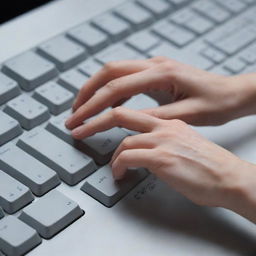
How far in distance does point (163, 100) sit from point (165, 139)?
11cm

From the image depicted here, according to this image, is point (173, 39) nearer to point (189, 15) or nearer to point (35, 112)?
point (189, 15)

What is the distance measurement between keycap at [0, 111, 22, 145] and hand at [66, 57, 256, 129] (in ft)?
0.17

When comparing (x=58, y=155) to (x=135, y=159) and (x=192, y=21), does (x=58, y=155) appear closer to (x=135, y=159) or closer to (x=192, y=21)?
(x=135, y=159)

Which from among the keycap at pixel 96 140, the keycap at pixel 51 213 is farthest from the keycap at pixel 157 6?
the keycap at pixel 51 213

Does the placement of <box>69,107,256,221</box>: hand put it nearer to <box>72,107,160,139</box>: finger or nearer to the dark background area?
<box>72,107,160,139</box>: finger

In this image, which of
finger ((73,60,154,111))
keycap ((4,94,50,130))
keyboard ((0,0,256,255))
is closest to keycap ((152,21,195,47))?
keyboard ((0,0,256,255))

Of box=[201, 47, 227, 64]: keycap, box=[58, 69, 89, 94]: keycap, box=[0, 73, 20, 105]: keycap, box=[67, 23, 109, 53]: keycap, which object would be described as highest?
box=[0, 73, 20, 105]: keycap

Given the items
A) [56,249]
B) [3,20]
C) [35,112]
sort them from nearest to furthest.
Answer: [56,249] < [35,112] < [3,20]

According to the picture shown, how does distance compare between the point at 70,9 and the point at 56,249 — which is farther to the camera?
the point at 70,9

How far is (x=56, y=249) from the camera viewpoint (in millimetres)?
509

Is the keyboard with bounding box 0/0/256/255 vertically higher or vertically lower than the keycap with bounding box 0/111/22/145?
lower

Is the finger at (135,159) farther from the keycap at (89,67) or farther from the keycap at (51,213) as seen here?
the keycap at (89,67)

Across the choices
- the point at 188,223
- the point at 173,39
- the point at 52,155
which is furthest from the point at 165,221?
the point at 173,39

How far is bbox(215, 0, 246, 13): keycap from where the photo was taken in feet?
2.70
